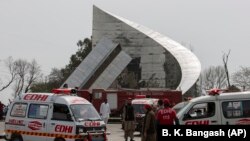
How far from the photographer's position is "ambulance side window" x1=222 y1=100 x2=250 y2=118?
15.2 metres

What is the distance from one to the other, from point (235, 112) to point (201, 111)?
105cm

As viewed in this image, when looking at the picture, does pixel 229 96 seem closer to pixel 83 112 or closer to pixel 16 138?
pixel 83 112

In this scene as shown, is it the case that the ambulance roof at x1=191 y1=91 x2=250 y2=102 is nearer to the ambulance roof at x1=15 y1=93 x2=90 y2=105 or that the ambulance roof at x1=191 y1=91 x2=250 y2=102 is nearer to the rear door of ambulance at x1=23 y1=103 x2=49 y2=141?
the ambulance roof at x1=15 y1=93 x2=90 y2=105

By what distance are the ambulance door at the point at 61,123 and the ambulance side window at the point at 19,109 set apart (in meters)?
1.19

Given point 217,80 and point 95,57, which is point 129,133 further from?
point 217,80

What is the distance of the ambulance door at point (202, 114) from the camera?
50.4 feet

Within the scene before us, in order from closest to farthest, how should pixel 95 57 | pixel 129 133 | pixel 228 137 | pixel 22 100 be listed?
pixel 228 137, pixel 22 100, pixel 129 133, pixel 95 57

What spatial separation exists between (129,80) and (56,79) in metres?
35.5

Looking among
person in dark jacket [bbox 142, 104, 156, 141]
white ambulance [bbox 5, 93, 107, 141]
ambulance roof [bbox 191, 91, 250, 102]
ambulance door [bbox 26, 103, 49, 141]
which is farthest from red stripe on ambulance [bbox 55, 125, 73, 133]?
ambulance roof [bbox 191, 91, 250, 102]

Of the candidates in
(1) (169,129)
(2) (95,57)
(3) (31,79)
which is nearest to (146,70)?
(2) (95,57)

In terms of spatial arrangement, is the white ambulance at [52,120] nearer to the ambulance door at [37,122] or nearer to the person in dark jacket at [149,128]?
the ambulance door at [37,122]

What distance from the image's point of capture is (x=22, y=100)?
1664cm

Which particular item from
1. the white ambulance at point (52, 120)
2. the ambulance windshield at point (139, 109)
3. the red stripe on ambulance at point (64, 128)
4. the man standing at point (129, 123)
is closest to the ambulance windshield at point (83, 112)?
the white ambulance at point (52, 120)

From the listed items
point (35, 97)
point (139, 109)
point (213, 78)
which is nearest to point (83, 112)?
point (35, 97)
